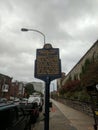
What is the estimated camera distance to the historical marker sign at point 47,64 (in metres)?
8.06

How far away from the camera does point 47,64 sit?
815 cm

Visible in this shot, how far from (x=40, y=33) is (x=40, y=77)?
9683 mm

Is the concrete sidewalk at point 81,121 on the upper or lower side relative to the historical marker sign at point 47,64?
lower

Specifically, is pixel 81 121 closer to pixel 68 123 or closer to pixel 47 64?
pixel 68 123

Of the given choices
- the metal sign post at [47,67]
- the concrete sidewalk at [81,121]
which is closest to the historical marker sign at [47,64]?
the metal sign post at [47,67]

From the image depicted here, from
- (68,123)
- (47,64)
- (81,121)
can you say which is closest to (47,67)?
(47,64)

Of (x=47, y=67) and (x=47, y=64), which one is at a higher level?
(x=47, y=64)

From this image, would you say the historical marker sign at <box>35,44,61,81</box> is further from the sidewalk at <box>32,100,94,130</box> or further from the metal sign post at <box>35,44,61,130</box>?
the sidewalk at <box>32,100,94,130</box>

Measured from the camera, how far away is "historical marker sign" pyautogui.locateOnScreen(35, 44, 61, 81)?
8062mm

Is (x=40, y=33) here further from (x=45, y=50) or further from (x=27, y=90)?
(x=27, y=90)

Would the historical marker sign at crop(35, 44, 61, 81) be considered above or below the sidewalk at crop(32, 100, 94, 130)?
above

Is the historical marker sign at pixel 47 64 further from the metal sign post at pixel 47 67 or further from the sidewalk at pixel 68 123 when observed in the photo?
the sidewalk at pixel 68 123

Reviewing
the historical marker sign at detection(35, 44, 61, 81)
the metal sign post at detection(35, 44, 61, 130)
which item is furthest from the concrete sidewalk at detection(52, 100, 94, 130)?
the historical marker sign at detection(35, 44, 61, 81)

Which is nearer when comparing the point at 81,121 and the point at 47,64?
the point at 47,64
